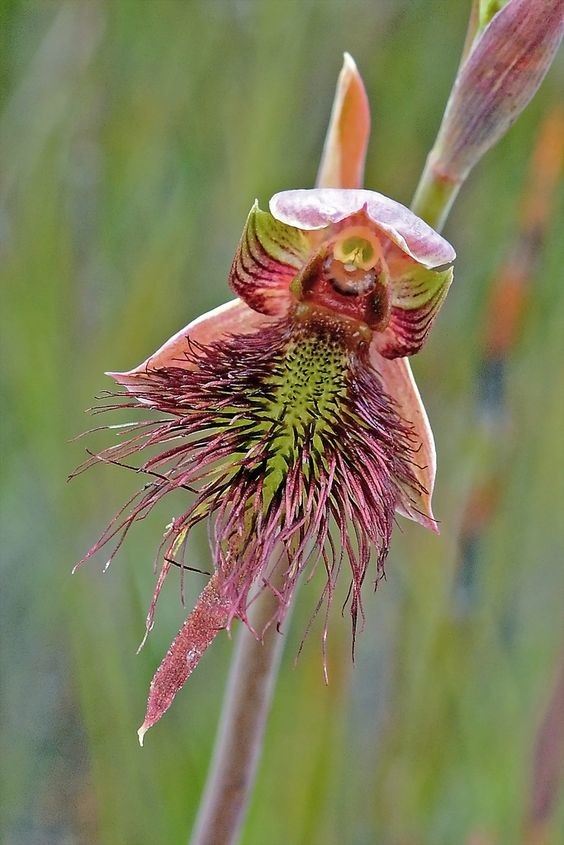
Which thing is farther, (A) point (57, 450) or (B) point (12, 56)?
(B) point (12, 56)

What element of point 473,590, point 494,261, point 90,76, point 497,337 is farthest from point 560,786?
point 90,76

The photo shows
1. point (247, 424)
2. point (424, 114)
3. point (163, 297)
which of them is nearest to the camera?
point (247, 424)

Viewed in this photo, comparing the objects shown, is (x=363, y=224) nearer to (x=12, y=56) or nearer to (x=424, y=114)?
(x=424, y=114)

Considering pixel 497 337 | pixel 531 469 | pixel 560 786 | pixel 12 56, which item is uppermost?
pixel 12 56

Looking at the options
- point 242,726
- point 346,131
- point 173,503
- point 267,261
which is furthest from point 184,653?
point 173,503

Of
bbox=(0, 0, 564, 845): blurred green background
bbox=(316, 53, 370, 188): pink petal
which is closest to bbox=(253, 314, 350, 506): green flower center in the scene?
bbox=(316, 53, 370, 188): pink petal

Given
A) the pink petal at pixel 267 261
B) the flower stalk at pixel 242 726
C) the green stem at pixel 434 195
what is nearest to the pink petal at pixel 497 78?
the green stem at pixel 434 195
